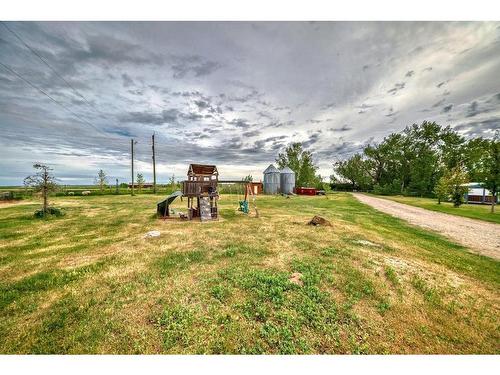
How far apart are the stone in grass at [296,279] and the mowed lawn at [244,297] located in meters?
0.09

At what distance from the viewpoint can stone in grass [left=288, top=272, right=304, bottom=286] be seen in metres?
5.00

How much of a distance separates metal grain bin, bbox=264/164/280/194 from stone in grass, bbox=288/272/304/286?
3746 centimetres

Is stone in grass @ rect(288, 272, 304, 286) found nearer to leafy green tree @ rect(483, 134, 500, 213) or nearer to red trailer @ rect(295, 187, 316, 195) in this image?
leafy green tree @ rect(483, 134, 500, 213)

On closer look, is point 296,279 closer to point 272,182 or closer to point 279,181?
point 272,182

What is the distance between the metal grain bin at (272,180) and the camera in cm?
4253

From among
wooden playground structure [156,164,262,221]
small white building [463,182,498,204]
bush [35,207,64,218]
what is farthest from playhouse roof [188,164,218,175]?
small white building [463,182,498,204]

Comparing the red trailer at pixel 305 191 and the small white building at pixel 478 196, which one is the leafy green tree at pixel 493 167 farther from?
the red trailer at pixel 305 191

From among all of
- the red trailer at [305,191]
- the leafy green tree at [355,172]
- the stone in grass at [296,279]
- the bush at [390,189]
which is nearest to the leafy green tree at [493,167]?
the red trailer at [305,191]

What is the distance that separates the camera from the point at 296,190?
42000 millimetres

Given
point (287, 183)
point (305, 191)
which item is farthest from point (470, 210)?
point (287, 183)

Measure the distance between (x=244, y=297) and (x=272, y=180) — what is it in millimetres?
38786

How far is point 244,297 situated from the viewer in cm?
437
